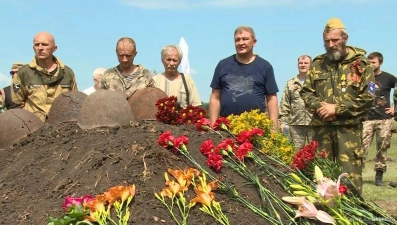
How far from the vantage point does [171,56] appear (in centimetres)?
755

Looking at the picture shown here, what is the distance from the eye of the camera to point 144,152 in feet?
17.7

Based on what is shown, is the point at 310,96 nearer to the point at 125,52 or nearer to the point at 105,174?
the point at 125,52

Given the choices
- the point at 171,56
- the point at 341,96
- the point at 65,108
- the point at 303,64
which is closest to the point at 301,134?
the point at 303,64

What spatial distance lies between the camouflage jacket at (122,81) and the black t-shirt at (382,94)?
198 inches

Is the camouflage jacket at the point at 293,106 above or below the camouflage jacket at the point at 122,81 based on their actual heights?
below

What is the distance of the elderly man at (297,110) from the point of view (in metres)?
9.70

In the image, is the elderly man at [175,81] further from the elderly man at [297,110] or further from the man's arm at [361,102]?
the elderly man at [297,110]

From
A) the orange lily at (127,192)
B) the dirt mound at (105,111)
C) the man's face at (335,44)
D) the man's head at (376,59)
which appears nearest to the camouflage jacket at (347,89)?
the man's face at (335,44)

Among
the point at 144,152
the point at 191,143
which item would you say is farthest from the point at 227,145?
the point at 144,152

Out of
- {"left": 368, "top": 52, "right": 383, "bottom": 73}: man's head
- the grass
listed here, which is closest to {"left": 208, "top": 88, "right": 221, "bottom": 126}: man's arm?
the grass

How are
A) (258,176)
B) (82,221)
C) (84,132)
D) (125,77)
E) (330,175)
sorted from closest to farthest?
(82,221) < (258,176) < (330,175) < (84,132) < (125,77)

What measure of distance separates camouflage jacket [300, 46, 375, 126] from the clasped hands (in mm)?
40

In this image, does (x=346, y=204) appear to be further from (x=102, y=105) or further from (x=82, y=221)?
(x=102, y=105)

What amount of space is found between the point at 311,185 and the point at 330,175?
1.37 feet
